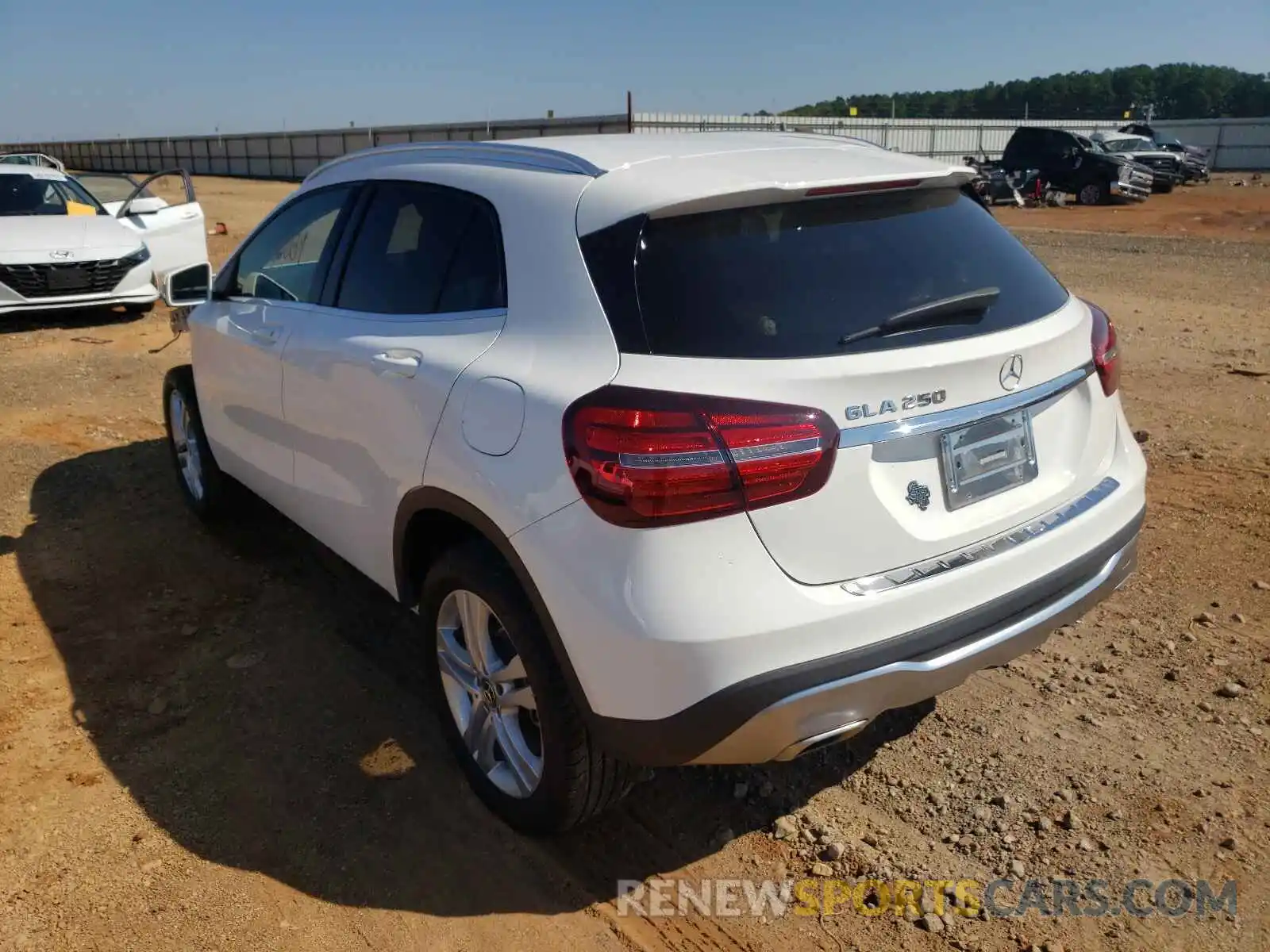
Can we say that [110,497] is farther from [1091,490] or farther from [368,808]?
[1091,490]

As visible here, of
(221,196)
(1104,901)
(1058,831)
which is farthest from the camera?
(221,196)

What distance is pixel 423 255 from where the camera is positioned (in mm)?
3182

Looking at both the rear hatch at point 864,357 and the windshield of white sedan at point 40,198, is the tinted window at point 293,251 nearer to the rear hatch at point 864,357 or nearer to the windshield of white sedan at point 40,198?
the rear hatch at point 864,357

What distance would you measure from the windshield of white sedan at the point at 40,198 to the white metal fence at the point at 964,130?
18.3 m

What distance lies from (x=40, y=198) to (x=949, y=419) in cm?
1198

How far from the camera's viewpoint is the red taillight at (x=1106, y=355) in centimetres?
298

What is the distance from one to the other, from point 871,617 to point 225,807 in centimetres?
207

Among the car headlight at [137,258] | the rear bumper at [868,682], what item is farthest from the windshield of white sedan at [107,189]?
the rear bumper at [868,682]

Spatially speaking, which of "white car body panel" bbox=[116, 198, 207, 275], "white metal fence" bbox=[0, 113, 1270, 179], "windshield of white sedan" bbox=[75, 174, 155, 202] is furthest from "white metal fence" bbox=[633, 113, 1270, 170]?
"white car body panel" bbox=[116, 198, 207, 275]

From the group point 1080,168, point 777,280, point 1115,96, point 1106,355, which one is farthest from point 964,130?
point 1115,96

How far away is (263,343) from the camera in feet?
13.0

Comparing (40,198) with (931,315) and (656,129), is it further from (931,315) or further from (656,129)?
(656,129)

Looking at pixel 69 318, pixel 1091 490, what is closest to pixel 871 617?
pixel 1091 490

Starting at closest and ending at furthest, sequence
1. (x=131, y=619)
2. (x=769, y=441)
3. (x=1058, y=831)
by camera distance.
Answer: (x=769, y=441), (x=1058, y=831), (x=131, y=619)
